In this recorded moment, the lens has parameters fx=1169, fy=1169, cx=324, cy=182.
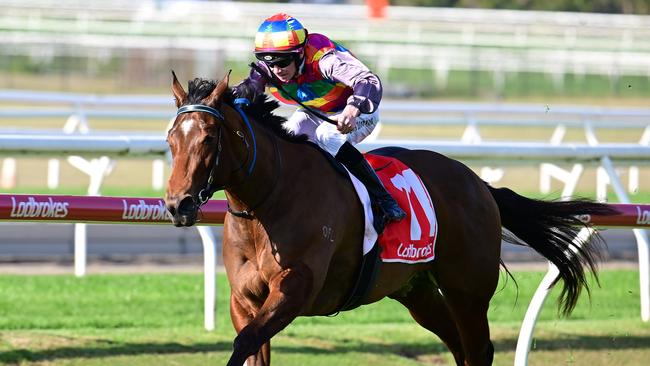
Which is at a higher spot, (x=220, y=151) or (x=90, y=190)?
(x=220, y=151)

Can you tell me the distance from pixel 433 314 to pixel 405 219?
795 millimetres

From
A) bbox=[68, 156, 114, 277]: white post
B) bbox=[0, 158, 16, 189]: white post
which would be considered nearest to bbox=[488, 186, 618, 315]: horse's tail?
bbox=[68, 156, 114, 277]: white post

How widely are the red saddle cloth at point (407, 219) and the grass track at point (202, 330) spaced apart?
118 centimetres

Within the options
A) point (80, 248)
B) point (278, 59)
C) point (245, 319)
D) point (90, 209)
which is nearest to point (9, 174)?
point (80, 248)

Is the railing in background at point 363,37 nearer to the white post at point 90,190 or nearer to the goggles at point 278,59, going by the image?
the white post at point 90,190

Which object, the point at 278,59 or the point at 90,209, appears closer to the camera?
the point at 278,59

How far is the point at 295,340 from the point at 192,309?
4.27ft

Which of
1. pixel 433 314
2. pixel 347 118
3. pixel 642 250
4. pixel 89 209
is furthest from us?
pixel 642 250

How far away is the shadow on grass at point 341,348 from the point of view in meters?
6.02

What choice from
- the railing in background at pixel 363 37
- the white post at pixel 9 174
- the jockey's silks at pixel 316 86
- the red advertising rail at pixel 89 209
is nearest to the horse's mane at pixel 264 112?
the jockey's silks at pixel 316 86

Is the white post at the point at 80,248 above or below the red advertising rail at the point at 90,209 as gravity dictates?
below

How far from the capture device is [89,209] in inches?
216

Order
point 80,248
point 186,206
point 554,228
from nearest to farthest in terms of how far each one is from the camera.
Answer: point 186,206, point 554,228, point 80,248

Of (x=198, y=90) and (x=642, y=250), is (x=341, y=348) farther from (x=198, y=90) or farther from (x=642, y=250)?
(x=198, y=90)
